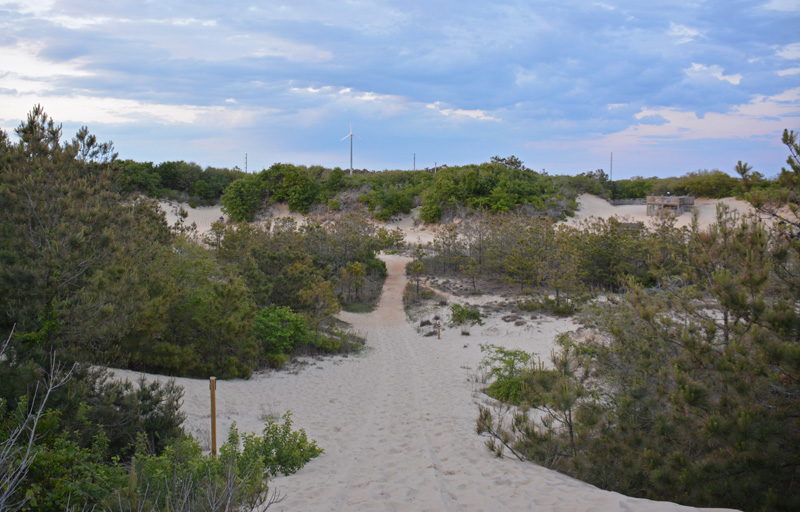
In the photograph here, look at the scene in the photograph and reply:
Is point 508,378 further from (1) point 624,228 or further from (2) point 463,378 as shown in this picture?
(1) point 624,228

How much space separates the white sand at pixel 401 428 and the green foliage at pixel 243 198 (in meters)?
33.6

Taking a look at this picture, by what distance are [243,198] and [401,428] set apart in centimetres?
4338

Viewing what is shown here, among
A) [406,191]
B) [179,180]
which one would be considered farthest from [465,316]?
[179,180]

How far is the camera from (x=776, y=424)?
181 inches

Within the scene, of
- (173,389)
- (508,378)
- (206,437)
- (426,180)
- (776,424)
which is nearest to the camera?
(776,424)

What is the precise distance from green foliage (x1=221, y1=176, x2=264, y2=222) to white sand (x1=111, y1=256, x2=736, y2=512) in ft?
110

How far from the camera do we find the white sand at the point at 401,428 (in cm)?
547

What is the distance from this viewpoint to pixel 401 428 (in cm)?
892

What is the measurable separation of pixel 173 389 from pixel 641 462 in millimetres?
6354

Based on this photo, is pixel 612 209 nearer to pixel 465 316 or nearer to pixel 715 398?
pixel 465 316

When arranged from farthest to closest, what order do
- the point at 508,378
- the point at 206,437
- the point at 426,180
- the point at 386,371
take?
1. the point at 426,180
2. the point at 386,371
3. the point at 508,378
4. the point at 206,437

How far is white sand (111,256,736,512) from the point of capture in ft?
17.9

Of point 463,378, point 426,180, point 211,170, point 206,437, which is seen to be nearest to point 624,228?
point 463,378

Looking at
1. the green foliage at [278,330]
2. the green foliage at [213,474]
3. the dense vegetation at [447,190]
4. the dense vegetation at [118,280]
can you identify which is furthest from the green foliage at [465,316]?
the dense vegetation at [447,190]
